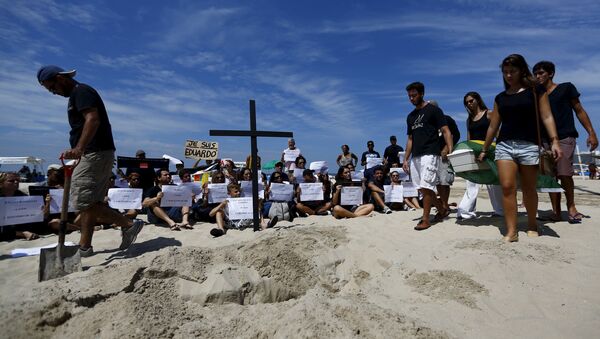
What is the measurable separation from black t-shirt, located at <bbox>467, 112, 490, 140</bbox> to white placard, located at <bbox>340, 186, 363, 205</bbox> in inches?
104

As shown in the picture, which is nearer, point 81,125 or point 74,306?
point 74,306

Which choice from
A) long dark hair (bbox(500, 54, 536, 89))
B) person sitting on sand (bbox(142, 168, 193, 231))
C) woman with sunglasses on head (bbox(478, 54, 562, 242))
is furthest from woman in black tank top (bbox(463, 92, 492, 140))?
person sitting on sand (bbox(142, 168, 193, 231))

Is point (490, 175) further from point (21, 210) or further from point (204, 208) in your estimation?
point (21, 210)

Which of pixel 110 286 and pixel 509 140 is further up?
pixel 509 140

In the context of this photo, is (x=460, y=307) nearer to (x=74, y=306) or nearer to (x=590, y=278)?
(x=590, y=278)

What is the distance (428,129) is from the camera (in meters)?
5.06

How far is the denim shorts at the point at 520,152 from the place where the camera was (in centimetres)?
389

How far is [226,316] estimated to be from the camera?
2.49 meters

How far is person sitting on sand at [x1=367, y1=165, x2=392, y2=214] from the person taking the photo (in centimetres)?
→ 771

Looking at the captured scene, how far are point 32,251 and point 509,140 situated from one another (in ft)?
19.5

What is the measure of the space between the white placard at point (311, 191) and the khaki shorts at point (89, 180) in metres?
4.20

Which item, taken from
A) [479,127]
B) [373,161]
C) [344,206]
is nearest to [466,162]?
[479,127]

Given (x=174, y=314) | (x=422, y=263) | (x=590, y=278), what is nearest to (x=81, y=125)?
(x=174, y=314)

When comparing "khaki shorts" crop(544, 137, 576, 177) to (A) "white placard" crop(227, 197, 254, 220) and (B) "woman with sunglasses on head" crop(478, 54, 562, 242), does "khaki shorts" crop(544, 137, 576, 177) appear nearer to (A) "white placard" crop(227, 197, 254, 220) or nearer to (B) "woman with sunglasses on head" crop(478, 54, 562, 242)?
(B) "woman with sunglasses on head" crop(478, 54, 562, 242)
